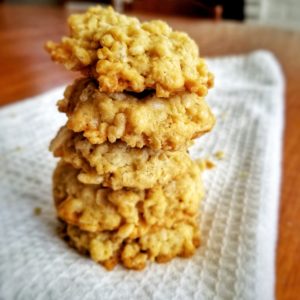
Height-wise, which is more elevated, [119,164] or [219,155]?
[119,164]

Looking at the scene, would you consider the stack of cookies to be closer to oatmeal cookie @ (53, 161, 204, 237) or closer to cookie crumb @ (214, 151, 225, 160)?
oatmeal cookie @ (53, 161, 204, 237)

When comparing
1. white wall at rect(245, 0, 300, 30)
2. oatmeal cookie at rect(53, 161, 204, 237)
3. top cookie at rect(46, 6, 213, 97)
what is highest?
top cookie at rect(46, 6, 213, 97)

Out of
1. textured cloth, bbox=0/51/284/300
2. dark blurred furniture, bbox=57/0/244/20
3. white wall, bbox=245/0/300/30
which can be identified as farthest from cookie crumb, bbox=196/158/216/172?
white wall, bbox=245/0/300/30

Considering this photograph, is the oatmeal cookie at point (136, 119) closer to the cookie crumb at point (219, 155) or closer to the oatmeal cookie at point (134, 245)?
the oatmeal cookie at point (134, 245)

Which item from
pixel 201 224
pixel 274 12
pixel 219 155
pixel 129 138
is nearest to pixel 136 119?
pixel 129 138

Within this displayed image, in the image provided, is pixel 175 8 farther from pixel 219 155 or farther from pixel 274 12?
pixel 219 155

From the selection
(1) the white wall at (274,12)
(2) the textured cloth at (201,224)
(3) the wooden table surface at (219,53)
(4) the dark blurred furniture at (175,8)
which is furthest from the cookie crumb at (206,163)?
(1) the white wall at (274,12)
